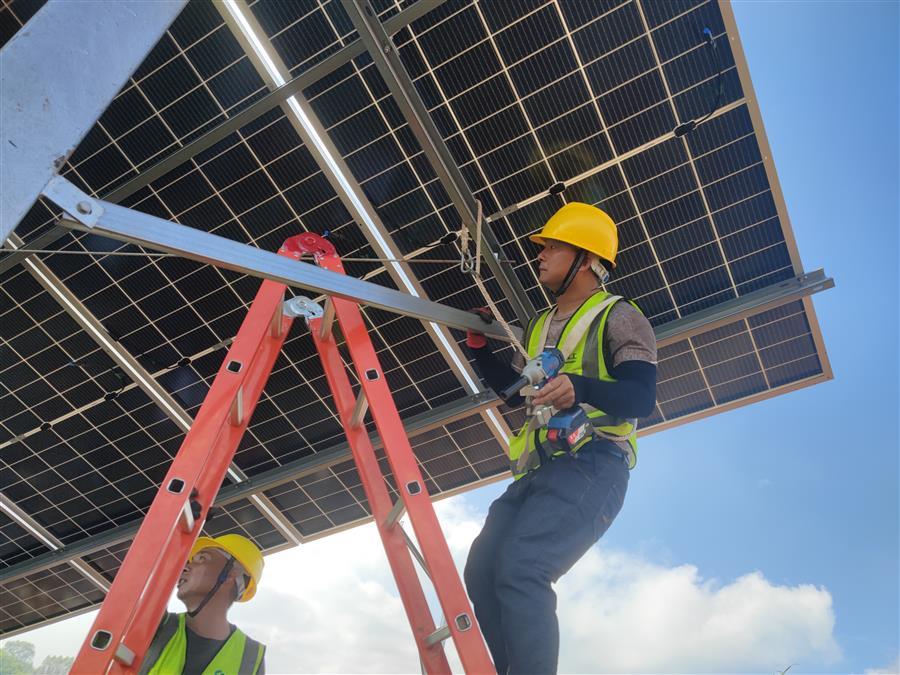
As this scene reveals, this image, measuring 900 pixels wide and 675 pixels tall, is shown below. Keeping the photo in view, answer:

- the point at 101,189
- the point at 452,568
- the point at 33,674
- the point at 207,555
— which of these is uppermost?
→ the point at 101,189

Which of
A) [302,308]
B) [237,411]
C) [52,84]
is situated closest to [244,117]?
[302,308]

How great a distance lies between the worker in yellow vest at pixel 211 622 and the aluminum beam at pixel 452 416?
2.49 meters

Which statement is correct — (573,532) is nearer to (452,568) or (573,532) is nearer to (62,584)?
(452,568)

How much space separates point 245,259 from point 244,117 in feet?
9.48

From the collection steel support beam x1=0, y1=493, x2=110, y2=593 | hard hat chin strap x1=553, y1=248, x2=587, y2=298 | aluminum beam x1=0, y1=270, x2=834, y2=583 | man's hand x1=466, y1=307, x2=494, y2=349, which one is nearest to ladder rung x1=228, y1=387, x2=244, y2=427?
man's hand x1=466, y1=307, x2=494, y2=349

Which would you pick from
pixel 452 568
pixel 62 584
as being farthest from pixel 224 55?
pixel 62 584

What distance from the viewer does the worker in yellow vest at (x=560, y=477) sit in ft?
11.7

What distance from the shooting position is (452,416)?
28.3 feet

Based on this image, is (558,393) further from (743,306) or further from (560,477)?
(743,306)

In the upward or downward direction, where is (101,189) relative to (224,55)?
downward

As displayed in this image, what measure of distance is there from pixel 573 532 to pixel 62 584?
9.44 metres

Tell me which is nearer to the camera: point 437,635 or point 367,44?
point 437,635

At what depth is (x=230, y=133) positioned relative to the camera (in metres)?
7.14

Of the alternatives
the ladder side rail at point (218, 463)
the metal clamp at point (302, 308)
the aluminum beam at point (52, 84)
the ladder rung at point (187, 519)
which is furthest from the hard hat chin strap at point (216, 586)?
the aluminum beam at point (52, 84)
